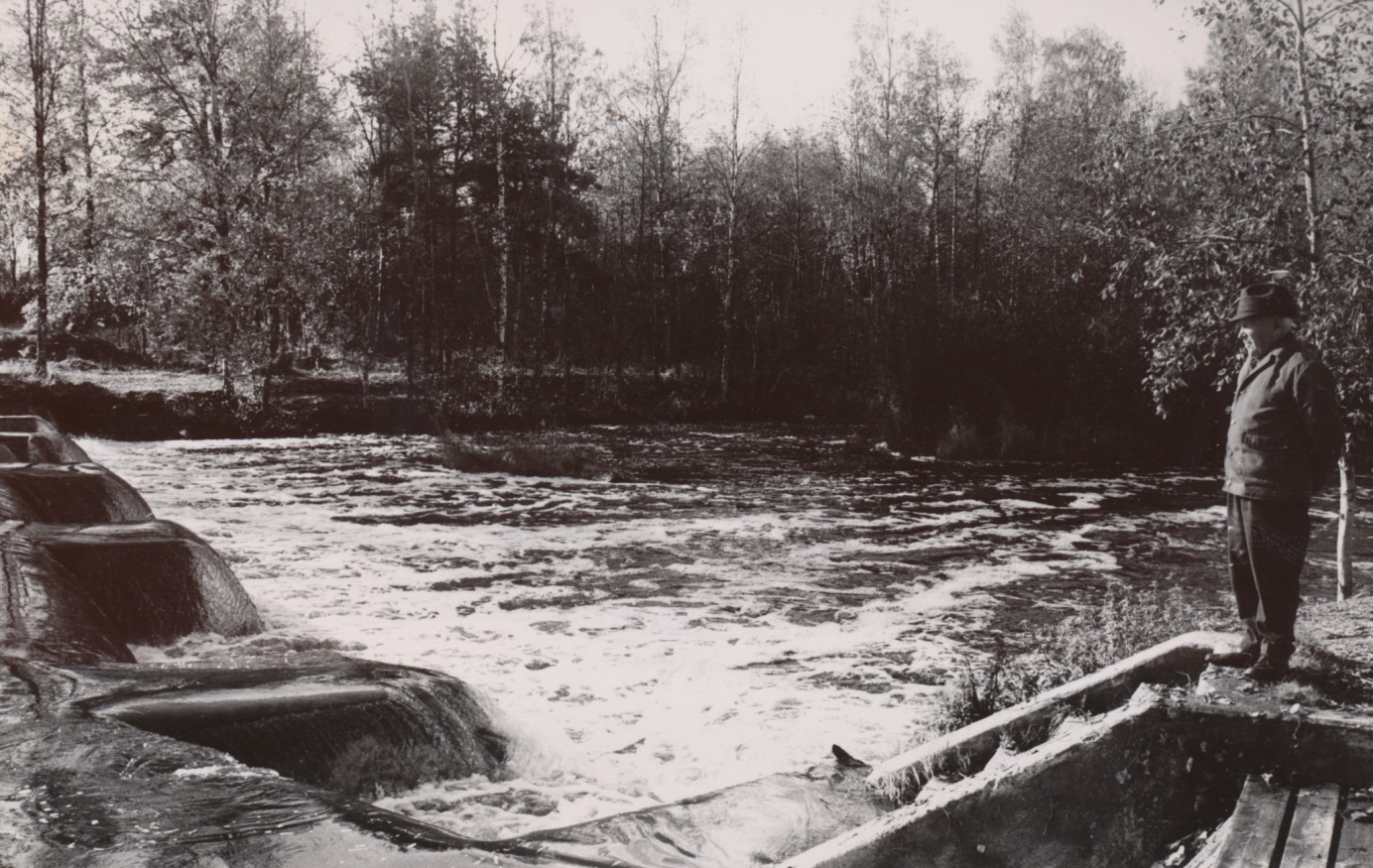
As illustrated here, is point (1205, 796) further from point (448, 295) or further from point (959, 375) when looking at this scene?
point (448, 295)

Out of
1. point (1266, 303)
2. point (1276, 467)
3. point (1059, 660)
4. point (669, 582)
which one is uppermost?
point (1266, 303)

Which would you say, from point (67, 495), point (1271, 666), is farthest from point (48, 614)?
point (1271, 666)

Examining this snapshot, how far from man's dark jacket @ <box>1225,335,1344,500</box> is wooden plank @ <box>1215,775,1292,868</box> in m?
1.72

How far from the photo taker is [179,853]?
372 centimetres

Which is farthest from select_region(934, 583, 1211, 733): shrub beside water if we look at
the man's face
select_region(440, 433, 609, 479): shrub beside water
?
select_region(440, 433, 609, 479): shrub beside water

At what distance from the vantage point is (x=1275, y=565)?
487cm

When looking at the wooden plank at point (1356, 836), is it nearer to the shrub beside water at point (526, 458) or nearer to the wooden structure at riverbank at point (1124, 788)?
the wooden structure at riverbank at point (1124, 788)

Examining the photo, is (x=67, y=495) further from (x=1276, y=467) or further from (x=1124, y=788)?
(x=1276, y=467)

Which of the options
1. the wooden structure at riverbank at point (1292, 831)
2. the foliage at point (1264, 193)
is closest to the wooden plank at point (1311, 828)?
the wooden structure at riverbank at point (1292, 831)

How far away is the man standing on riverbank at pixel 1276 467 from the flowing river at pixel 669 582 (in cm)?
235

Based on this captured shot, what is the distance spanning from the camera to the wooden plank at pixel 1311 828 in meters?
3.15

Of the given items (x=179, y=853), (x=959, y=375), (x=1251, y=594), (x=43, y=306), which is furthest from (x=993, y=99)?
(x=179, y=853)

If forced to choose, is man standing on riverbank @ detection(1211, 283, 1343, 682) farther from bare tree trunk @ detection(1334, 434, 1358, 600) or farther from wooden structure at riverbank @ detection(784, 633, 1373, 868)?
bare tree trunk @ detection(1334, 434, 1358, 600)

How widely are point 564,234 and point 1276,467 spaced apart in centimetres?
3216
